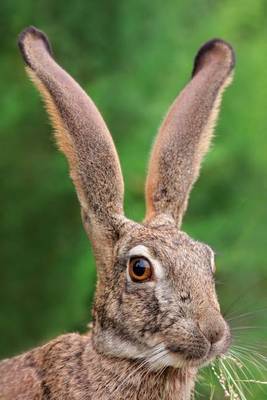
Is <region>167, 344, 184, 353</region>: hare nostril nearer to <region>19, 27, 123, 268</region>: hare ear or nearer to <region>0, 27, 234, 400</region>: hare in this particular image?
<region>0, 27, 234, 400</region>: hare

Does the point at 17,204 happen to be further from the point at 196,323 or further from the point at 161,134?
the point at 196,323

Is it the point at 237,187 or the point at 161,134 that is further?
the point at 237,187

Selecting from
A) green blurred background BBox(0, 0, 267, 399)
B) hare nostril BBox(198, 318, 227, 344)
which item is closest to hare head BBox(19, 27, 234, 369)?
hare nostril BBox(198, 318, 227, 344)

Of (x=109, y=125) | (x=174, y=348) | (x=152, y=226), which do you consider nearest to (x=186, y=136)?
(x=152, y=226)

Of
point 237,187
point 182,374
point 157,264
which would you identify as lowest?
point 182,374

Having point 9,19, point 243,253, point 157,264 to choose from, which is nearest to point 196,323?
point 157,264

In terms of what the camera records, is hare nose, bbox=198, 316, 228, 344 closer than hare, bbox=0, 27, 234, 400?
Yes

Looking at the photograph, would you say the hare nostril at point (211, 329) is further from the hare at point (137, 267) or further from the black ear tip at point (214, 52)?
the black ear tip at point (214, 52)
